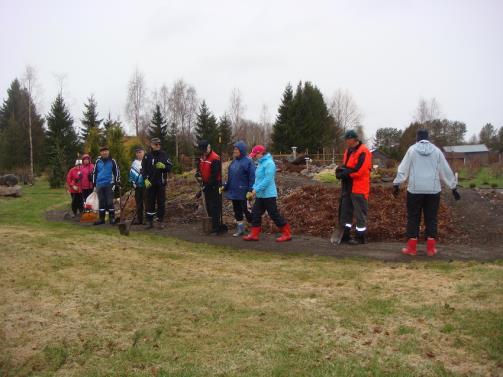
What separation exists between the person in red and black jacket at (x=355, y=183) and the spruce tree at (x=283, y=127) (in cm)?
4339

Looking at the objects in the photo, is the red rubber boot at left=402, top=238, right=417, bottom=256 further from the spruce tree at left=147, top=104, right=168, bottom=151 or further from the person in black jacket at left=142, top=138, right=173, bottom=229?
the spruce tree at left=147, top=104, right=168, bottom=151

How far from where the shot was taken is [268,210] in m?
8.54

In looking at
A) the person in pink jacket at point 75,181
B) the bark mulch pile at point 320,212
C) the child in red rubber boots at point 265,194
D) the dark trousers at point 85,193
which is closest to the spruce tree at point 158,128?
the bark mulch pile at point 320,212

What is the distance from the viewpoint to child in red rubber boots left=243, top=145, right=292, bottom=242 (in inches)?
335

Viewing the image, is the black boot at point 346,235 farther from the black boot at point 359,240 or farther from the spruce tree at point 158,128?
the spruce tree at point 158,128

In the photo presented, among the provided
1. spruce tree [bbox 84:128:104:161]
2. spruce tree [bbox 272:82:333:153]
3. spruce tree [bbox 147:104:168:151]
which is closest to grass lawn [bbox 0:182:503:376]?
spruce tree [bbox 84:128:104:161]

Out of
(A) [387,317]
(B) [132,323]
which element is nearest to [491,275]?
(A) [387,317]

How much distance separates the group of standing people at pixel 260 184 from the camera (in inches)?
279

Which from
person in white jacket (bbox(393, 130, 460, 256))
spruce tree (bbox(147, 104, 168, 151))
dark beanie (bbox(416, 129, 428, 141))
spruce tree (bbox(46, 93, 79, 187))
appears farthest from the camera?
spruce tree (bbox(147, 104, 168, 151))

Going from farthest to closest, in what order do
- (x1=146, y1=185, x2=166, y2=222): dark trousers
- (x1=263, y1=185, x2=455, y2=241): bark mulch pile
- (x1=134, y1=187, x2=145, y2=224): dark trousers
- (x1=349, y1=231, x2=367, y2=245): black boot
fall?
(x1=134, y1=187, x2=145, y2=224): dark trousers, (x1=146, y1=185, x2=166, y2=222): dark trousers, (x1=263, y1=185, x2=455, y2=241): bark mulch pile, (x1=349, y1=231, x2=367, y2=245): black boot

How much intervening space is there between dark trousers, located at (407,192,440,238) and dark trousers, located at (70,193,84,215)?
9004 millimetres

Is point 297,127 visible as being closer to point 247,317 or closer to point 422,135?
point 422,135

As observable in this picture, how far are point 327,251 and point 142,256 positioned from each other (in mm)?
2843

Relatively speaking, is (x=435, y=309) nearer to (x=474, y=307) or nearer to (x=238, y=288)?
(x=474, y=307)
